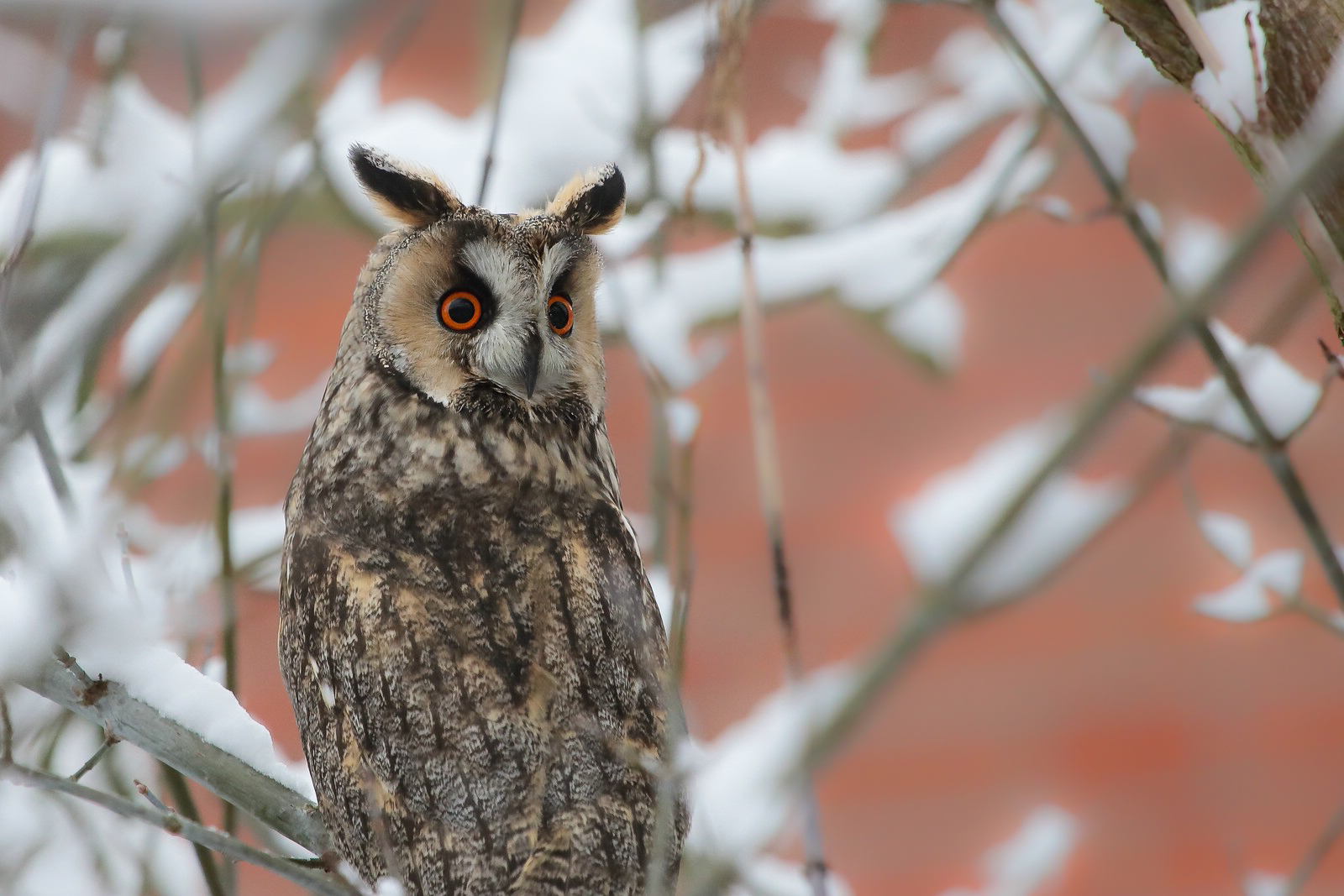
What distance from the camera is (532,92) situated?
233cm

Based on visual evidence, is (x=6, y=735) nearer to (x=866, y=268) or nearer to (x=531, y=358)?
(x=531, y=358)

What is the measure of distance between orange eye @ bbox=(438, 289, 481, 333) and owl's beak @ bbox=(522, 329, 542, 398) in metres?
0.07

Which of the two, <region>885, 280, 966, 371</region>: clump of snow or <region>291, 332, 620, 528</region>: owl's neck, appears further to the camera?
<region>885, 280, 966, 371</region>: clump of snow

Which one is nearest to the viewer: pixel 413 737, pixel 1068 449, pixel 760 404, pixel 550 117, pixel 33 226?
pixel 1068 449

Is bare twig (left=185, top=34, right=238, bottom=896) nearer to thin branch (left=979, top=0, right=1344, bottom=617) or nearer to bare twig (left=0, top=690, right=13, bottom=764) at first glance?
bare twig (left=0, top=690, right=13, bottom=764)

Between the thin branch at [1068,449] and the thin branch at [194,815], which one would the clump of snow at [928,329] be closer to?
the thin branch at [194,815]

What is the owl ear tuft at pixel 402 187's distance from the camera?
1.59 metres

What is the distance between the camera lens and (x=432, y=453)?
58.0 inches

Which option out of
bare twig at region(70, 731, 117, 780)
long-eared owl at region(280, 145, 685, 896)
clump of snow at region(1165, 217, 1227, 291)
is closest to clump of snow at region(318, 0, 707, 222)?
long-eared owl at region(280, 145, 685, 896)

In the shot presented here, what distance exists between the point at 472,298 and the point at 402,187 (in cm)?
19

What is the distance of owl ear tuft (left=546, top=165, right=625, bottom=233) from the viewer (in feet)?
5.41

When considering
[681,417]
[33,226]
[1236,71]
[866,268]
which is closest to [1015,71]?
[866,268]

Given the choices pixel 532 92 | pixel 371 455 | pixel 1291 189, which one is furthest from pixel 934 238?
pixel 1291 189

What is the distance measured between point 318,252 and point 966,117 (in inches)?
62.4
